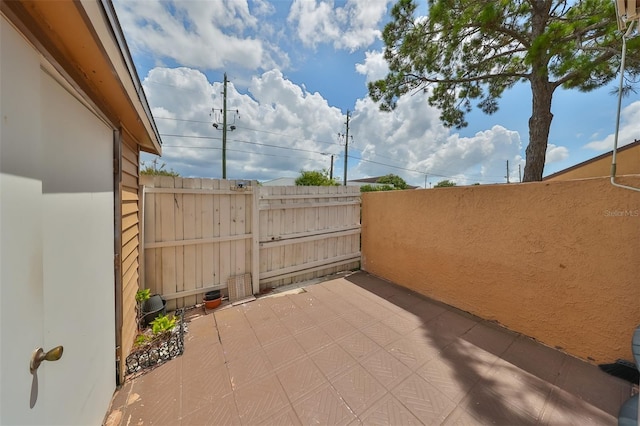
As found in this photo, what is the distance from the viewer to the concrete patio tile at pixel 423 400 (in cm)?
173

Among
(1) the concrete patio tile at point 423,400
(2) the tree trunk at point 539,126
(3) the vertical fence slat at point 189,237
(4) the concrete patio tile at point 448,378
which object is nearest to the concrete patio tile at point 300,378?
(1) the concrete patio tile at point 423,400

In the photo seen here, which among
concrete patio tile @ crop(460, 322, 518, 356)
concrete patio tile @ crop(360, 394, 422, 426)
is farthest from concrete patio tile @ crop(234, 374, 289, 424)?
concrete patio tile @ crop(460, 322, 518, 356)

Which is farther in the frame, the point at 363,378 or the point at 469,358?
the point at 469,358

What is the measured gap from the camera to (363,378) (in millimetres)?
2074

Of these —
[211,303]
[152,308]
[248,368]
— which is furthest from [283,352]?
[152,308]

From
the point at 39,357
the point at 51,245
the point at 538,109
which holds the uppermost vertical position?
the point at 538,109

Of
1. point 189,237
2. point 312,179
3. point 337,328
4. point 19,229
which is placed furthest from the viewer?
point 312,179

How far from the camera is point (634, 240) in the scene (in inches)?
79.2

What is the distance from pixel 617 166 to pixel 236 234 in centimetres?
951

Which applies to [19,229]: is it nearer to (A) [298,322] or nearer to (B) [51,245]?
(B) [51,245]

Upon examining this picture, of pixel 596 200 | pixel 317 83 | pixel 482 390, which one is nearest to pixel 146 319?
pixel 482 390

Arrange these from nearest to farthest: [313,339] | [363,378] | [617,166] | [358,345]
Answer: [363,378] → [358,345] → [313,339] → [617,166]

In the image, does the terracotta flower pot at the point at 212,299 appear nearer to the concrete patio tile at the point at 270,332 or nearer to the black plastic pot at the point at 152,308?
the black plastic pot at the point at 152,308

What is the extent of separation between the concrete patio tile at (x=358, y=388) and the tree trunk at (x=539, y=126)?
17.5 ft
